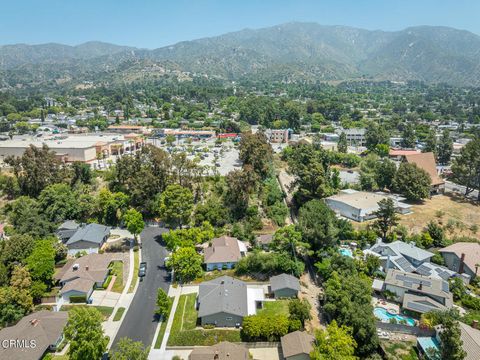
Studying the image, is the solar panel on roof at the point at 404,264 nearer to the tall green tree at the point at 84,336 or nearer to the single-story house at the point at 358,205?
the single-story house at the point at 358,205

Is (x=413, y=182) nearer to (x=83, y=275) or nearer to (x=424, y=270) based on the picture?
(x=424, y=270)

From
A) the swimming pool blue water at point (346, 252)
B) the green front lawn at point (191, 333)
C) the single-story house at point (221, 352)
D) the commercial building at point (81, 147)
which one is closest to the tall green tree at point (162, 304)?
the green front lawn at point (191, 333)

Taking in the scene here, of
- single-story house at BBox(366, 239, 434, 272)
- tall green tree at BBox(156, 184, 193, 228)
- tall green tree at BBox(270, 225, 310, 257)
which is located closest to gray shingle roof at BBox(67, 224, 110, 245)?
tall green tree at BBox(156, 184, 193, 228)

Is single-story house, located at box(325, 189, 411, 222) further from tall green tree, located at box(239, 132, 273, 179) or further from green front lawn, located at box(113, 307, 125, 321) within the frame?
green front lawn, located at box(113, 307, 125, 321)

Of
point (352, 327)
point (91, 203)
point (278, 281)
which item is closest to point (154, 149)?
point (91, 203)

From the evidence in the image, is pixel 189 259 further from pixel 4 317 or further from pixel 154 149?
pixel 154 149

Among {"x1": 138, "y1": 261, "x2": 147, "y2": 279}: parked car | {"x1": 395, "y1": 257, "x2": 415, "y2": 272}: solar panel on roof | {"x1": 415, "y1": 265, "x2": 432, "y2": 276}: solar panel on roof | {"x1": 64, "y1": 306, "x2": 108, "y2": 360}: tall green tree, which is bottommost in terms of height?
{"x1": 138, "y1": 261, "x2": 147, "y2": 279}: parked car
